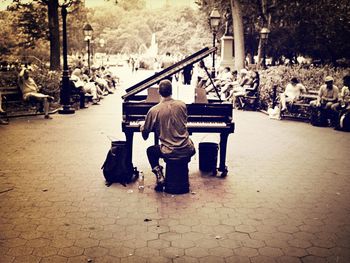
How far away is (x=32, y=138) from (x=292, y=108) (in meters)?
8.78

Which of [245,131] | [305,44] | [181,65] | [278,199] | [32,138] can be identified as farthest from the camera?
[305,44]

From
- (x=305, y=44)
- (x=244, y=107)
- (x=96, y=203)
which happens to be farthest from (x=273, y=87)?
(x=305, y=44)

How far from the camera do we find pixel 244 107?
16.4 m

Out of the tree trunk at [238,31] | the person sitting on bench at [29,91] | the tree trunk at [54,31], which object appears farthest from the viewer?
the tree trunk at [238,31]

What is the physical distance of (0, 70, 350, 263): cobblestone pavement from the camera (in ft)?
14.8

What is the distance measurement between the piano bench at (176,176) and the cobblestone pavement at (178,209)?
0.45ft

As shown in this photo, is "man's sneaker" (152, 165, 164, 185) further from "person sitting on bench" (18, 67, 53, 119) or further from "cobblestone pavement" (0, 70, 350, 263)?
"person sitting on bench" (18, 67, 53, 119)

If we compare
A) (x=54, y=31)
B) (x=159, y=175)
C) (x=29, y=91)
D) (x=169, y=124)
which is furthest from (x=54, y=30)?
(x=169, y=124)

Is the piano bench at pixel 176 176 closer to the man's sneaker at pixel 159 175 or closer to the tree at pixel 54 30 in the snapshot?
the man's sneaker at pixel 159 175

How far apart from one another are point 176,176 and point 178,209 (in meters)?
0.69

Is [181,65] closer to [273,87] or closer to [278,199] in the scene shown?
[278,199]

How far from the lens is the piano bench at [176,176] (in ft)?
20.3

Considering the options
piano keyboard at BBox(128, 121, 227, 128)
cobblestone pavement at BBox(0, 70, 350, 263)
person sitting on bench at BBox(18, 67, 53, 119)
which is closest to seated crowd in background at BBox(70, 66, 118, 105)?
person sitting on bench at BBox(18, 67, 53, 119)

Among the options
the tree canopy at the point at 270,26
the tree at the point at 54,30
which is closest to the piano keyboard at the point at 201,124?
the tree at the point at 54,30
